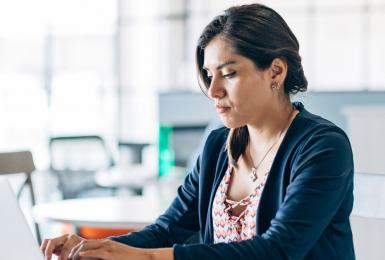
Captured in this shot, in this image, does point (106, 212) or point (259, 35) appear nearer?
point (259, 35)

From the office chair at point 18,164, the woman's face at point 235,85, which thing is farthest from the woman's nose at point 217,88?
the office chair at point 18,164

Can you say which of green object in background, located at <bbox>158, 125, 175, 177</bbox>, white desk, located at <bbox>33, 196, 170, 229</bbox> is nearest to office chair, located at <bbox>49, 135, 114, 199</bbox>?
green object in background, located at <bbox>158, 125, 175, 177</bbox>

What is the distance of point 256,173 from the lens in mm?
1513

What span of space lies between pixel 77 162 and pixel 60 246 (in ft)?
13.2

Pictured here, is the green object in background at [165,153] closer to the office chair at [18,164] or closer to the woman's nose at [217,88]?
the office chair at [18,164]

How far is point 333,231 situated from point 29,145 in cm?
771

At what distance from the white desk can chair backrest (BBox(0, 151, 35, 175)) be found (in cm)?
15

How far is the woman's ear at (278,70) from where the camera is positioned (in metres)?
1.43

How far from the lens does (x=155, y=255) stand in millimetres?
1150

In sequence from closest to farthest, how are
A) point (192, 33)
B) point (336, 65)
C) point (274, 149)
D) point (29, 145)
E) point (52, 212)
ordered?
point (274, 149) < point (52, 212) < point (336, 65) < point (192, 33) < point (29, 145)

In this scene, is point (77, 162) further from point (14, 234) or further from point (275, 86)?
point (14, 234)

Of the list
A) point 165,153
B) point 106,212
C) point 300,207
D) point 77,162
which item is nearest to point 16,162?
point 106,212

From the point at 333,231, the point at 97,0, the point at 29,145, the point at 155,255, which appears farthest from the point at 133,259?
the point at 29,145

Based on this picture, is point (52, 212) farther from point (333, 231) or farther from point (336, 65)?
point (336, 65)
